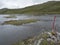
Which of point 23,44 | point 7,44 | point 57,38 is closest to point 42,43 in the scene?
point 57,38

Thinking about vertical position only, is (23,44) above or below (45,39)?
below

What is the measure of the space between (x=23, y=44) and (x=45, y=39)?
491cm

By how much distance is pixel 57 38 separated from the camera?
67.4 feet

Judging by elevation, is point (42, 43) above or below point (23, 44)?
above

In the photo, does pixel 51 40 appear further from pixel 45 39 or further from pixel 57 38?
pixel 57 38

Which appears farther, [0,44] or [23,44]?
[0,44]

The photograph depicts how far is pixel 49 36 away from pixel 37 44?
2.15 meters

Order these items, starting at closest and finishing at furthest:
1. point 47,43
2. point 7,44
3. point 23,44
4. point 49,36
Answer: point 47,43
point 49,36
point 23,44
point 7,44

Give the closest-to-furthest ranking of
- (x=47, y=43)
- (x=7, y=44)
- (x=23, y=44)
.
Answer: (x=47, y=43)
(x=23, y=44)
(x=7, y=44)

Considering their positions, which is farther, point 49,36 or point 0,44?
point 0,44

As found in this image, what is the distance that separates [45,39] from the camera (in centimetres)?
1845

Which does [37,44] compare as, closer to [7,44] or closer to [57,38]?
[57,38]

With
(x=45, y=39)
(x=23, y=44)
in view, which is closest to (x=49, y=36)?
(x=45, y=39)

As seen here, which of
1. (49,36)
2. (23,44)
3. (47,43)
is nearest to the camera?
(47,43)
